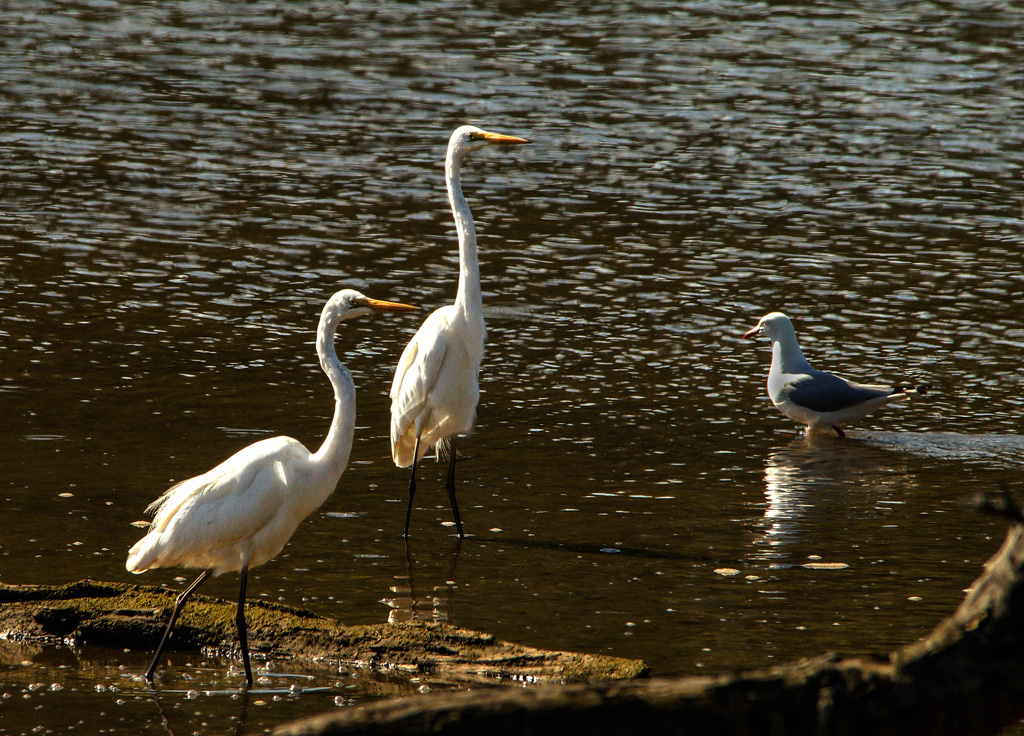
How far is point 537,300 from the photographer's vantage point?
1302cm

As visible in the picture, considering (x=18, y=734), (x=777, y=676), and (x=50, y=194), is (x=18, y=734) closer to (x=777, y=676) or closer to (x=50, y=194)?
(x=777, y=676)

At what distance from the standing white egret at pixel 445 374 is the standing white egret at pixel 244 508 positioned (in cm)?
187

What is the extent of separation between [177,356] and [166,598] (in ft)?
16.1

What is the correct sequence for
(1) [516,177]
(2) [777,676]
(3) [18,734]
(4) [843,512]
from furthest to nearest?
(1) [516,177]
(4) [843,512]
(3) [18,734]
(2) [777,676]

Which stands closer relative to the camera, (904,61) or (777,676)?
(777,676)

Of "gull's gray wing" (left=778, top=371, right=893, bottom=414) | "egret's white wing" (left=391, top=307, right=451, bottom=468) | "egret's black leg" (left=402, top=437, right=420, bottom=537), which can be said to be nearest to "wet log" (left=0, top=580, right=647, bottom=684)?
"egret's black leg" (left=402, top=437, right=420, bottom=537)

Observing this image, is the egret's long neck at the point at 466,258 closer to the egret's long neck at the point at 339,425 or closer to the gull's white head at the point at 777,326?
the egret's long neck at the point at 339,425

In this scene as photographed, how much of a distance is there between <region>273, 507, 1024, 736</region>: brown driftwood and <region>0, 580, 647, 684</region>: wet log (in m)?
2.54

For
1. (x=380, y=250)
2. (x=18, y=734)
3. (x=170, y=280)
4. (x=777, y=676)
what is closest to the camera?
(x=777, y=676)

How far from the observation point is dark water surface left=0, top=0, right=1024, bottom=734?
23.5ft

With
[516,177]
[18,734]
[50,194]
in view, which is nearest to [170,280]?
[50,194]

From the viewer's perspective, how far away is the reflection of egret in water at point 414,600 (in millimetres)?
6859

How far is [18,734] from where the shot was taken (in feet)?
17.6

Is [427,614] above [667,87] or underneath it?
underneath
